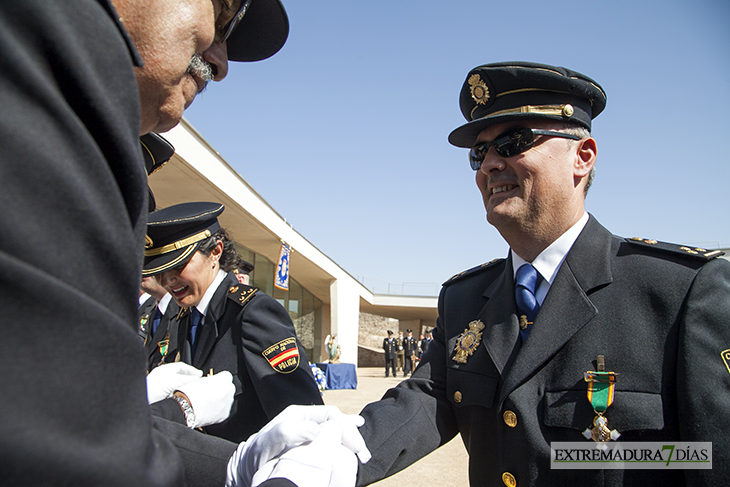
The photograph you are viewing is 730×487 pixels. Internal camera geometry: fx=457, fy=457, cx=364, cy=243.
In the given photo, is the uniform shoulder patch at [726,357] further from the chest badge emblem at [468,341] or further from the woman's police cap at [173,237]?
the woman's police cap at [173,237]

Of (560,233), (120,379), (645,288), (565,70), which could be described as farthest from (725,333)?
(120,379)

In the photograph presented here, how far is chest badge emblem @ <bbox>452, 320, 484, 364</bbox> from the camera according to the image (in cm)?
214

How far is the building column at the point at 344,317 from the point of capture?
22812 millimetres

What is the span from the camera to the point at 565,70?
85.0 inches

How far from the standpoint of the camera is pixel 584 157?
2.24 m

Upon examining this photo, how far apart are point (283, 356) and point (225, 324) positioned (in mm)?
565

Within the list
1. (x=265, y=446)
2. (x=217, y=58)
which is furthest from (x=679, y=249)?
(x=217, y=58)

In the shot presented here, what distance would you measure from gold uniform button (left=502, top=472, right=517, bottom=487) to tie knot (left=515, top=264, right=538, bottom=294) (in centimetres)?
80

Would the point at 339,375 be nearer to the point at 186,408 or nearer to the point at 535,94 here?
the point at 186,408

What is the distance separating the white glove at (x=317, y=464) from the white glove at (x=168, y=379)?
157 centimetres

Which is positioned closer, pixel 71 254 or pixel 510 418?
pixel 71 254

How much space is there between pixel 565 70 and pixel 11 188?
2.27 m

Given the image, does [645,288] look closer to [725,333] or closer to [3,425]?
[725,333]

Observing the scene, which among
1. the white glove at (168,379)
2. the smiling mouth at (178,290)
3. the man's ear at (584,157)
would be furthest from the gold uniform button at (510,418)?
the smiling mouth at (178,290)
